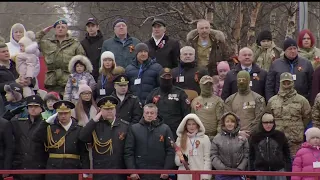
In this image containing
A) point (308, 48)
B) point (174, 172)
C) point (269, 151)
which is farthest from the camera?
point (308, 48)

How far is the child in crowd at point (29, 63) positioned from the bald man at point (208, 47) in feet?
8.64

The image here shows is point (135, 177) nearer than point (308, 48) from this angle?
Yes

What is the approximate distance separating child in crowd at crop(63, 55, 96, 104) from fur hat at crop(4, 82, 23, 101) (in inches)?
30.5

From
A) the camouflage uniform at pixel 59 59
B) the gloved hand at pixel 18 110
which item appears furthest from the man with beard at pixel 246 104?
the gloved hand at pixel 18 110

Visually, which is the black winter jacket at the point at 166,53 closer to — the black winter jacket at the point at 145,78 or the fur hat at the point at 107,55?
the black winter jacket at the point at 145,78

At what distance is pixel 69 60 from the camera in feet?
48.8

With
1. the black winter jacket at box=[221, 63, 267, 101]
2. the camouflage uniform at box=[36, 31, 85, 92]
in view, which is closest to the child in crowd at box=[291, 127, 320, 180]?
the black winter jacket at box=[221, 63, 267, 101]

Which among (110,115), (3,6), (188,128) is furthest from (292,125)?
(3,6)

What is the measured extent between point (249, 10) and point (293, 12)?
2.13 meters

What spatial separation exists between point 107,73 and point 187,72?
1.26m

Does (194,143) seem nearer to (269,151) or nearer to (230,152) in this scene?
(230,152)

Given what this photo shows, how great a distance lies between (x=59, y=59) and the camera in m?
14.9

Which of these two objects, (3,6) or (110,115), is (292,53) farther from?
(3,6)

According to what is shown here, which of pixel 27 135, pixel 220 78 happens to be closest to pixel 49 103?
pixel 27 135
